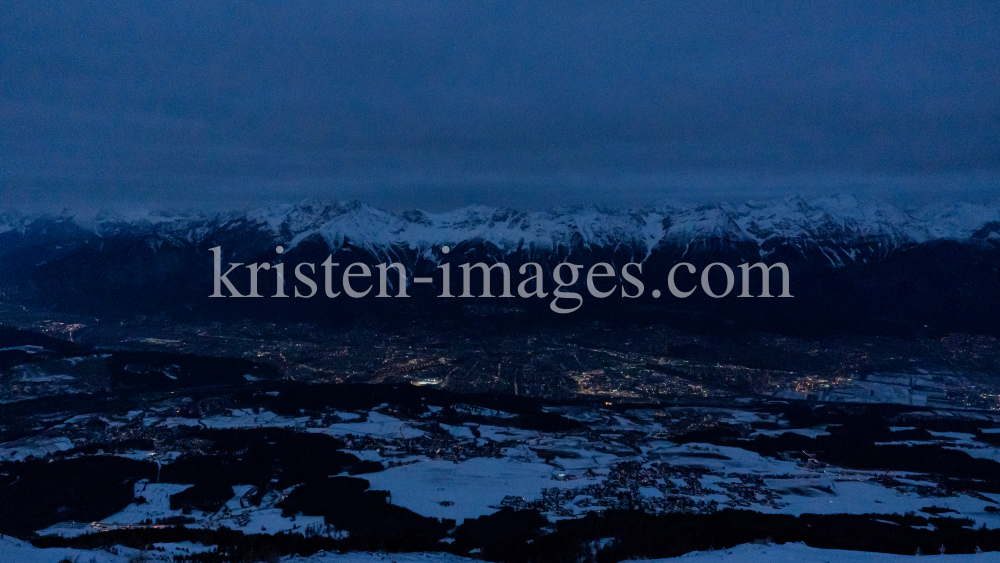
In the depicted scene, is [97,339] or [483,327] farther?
[483,327]

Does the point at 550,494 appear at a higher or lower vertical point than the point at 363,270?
lower

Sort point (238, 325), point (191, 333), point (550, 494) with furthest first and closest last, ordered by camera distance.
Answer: point (238, 325) → point (191, 333) → point (550, 494)

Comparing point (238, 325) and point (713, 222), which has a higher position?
point (713, 222)

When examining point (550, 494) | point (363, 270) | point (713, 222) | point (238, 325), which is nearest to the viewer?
point (550, 494)

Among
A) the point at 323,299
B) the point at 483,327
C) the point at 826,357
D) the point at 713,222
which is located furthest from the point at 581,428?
the point at 713,222

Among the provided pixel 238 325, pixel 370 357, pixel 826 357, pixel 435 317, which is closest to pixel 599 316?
pixel 435 317

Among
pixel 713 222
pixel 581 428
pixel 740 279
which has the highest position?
pixel 713 222

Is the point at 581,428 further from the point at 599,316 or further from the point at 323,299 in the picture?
the point at 323,299

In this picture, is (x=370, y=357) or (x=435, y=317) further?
(x=435, y=317)

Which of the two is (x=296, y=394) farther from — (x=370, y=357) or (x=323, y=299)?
(x=323, y=299)
